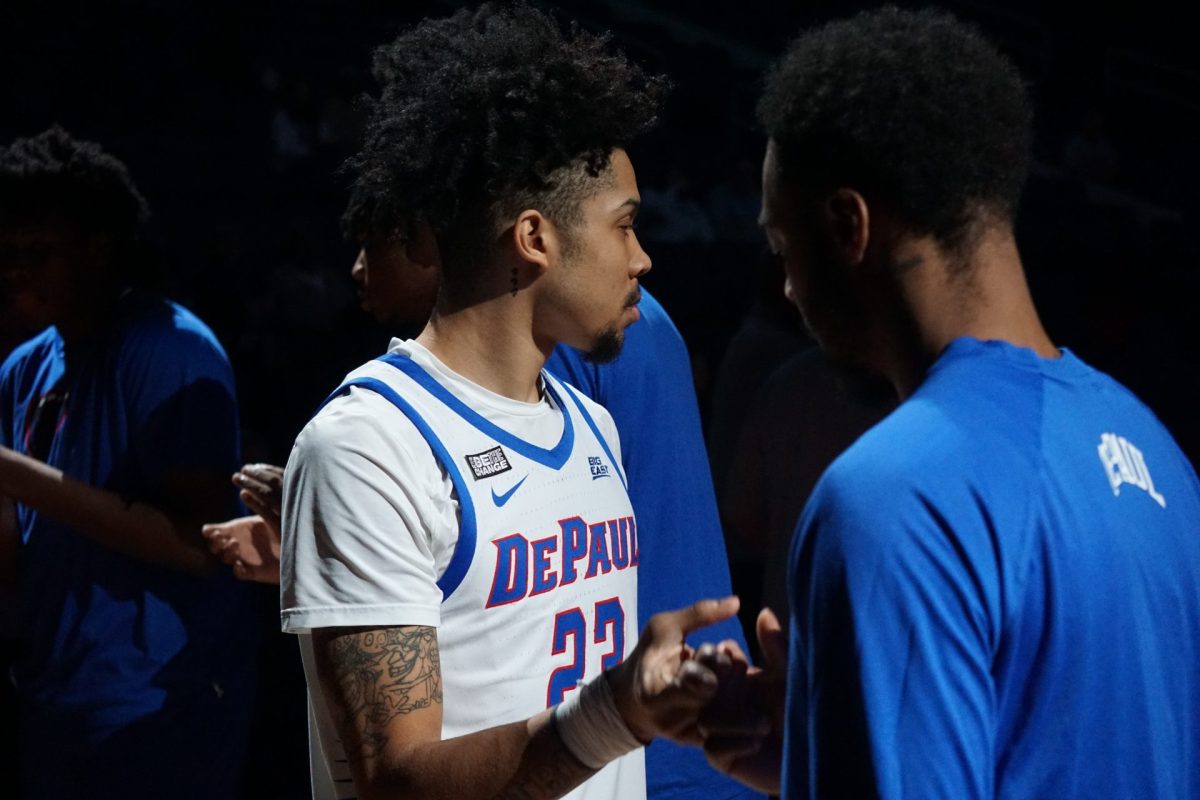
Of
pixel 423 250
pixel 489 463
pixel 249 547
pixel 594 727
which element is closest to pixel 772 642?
pixel 594 727

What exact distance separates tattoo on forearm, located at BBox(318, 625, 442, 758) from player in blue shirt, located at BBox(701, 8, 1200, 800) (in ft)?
1.87

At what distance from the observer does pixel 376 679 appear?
1627mm

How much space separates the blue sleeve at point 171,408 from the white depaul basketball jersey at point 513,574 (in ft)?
3.90

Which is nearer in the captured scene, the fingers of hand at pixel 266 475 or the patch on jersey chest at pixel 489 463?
the patch on jersey chest at pixel 489 463

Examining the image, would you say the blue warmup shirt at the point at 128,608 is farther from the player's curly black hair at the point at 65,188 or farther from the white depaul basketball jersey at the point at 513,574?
the white depaul basketball jersey at the point at 513,574

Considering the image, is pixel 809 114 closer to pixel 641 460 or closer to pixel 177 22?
pixel 641 460

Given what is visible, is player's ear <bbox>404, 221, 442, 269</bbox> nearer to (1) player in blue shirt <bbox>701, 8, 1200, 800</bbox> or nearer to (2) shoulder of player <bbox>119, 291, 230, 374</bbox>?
(2) shoulder of player <bbox>119, 291, 230, 374</bbox>

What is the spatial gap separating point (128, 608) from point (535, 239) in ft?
5.15

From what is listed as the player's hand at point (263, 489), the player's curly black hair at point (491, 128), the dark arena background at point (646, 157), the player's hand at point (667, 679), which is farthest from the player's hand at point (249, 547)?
the dark arena background at point (646, 157)

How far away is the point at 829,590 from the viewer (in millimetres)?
1136

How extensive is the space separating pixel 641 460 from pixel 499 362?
0.44 meters

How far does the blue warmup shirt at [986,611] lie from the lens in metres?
1.11

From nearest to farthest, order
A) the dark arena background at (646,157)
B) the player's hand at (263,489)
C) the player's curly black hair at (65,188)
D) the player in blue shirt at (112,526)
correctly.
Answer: the player's hand at (263,489) < the player in blue shirt at (112,526) < the player's curly black hair at (65,188) < the dark arena background at (646,157)

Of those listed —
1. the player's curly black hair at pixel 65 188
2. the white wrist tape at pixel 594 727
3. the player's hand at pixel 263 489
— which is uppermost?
the player's curly black hair at pixel 65 188
